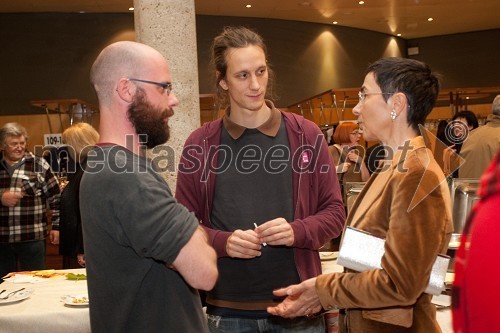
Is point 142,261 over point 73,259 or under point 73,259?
over

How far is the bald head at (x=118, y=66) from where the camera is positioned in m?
1.69

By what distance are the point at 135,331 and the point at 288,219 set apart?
0.87m

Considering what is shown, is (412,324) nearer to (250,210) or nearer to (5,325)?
(250,210)

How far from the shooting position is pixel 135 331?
1.57 m

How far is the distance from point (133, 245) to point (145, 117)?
39cm

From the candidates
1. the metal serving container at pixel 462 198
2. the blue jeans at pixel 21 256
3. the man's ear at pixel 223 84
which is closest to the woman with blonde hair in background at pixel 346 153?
the blue jeans at pixel 21 256

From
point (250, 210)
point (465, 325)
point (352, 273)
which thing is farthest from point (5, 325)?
point (465, 325)

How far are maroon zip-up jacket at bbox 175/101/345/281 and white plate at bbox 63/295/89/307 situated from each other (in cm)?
77

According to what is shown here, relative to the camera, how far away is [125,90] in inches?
66.2

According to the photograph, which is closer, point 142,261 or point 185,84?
point 142,261

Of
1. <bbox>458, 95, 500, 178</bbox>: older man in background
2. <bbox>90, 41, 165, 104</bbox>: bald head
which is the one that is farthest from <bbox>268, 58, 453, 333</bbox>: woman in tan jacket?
<bbox>458, 95, 500, 178</bbox>: older man in background

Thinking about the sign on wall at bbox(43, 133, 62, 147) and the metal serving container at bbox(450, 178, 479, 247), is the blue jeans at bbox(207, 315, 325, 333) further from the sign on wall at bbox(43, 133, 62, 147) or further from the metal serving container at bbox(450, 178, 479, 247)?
the sign on wall at bbox(43, 133, 62, 147)

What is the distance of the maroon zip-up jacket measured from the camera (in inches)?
89.0

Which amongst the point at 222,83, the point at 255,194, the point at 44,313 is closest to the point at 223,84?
the point at 222,83
